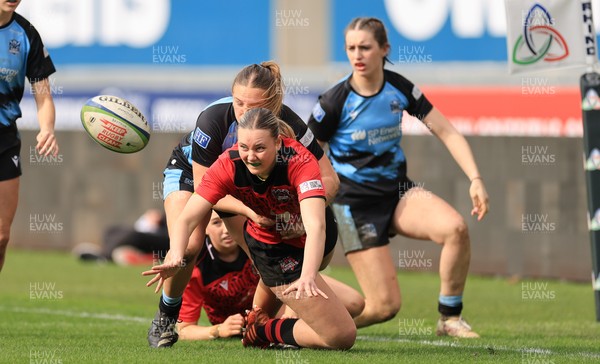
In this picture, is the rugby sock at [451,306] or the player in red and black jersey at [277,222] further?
the rugby sock at [451,306]

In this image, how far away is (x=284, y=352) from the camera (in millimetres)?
7078

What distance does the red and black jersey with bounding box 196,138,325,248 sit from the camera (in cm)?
677

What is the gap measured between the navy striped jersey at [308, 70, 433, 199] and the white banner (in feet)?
5.08

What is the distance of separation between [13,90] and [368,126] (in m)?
2.61

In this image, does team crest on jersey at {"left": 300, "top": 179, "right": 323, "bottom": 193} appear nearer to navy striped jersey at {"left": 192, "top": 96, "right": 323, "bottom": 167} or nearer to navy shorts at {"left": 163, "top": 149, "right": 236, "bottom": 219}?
navy striped jersey at {"left": 192, "top": 96, "right": 323, "bottom": 167}

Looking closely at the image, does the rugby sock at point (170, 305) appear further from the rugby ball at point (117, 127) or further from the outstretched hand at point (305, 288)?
the outstretched hand at point (305, 288)

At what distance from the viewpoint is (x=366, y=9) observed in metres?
15.7

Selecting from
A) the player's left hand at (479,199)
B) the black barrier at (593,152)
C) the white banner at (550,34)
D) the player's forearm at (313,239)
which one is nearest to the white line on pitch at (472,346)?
the player's left hand at (479,199)

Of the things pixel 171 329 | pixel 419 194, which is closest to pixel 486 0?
pixel 419 194

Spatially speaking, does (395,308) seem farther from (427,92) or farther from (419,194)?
(427,92)

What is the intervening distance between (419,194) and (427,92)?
19.9 feet

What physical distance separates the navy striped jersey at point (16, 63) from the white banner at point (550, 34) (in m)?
3.97

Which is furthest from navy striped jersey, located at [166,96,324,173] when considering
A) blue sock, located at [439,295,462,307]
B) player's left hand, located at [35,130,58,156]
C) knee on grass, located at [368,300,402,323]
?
blue sock, located at [439,295,462,307]

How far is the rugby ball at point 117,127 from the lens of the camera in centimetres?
795
